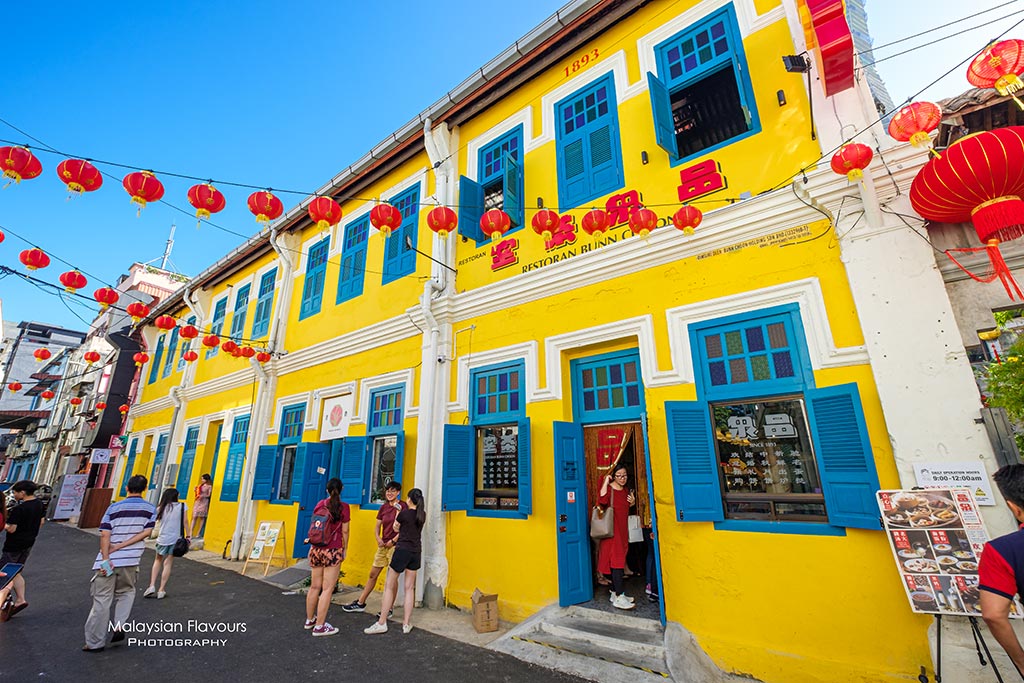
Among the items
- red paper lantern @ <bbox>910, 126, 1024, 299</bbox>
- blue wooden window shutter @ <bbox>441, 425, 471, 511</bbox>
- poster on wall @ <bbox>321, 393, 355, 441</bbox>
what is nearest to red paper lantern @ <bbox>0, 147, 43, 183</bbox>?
poster on wall @ <bbox>321, 393, 355, 441</bbox>

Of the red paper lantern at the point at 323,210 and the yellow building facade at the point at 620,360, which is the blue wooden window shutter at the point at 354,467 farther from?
the red paper lantern at the point at 323,210

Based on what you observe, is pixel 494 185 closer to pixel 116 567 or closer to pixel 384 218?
pixel 384 218

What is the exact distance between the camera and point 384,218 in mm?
6309

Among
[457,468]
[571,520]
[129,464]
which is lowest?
[571,520]

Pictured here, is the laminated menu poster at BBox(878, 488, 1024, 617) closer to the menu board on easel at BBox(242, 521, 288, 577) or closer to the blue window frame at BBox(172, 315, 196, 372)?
the menu board on easel at BBox(242, 521, 288, 577)

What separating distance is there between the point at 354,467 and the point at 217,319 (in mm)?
9713

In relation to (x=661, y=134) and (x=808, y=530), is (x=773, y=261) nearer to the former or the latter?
(x=661, y=134)

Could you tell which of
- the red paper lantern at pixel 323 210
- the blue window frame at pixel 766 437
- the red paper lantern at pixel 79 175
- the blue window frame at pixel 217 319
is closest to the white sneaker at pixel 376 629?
the blue window frame at pixel 766 437

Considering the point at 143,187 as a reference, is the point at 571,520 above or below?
below

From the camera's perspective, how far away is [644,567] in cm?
671

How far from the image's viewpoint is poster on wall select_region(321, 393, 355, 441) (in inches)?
358

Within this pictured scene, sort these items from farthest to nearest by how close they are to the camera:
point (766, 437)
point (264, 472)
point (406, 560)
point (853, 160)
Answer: point (264, 472) < point (406, 560) < point (766, 437) < point (853, 160)

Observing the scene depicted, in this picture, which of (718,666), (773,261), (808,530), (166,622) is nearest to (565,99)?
(773,261)

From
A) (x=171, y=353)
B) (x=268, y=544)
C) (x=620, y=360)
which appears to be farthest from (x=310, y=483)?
(x=171, y=353)
